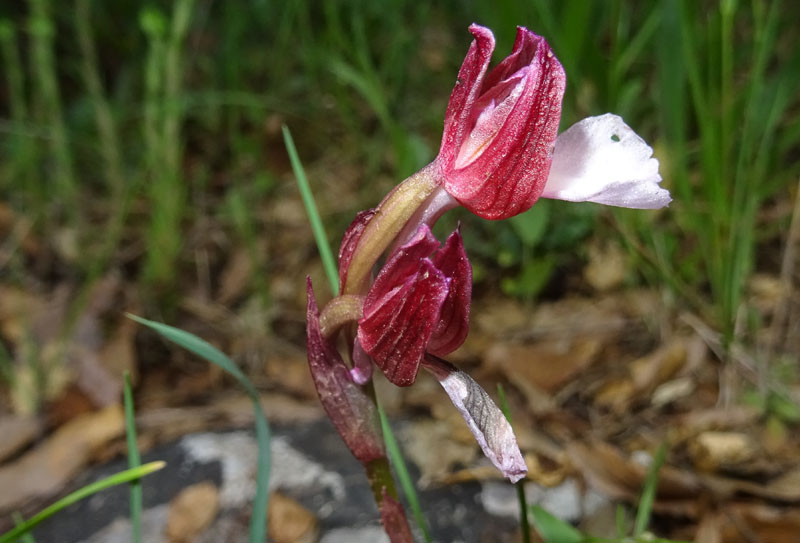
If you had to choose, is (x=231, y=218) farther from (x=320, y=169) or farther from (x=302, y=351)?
(x=302, y=351)

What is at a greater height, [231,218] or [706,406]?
[231,218]

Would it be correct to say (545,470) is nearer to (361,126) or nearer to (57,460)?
(57,460)

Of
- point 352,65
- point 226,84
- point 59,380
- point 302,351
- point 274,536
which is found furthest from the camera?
point 226,84

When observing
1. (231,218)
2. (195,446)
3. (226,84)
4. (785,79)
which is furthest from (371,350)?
(226,84)

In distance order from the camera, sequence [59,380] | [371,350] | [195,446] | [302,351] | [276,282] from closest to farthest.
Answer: [371,350] < [195,446] < [59,380] < [302,351] < [276,282]

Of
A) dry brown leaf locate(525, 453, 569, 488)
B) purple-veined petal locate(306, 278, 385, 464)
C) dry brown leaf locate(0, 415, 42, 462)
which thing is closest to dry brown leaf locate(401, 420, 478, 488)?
dry brown leaf locate(525, 453, 569, 488)

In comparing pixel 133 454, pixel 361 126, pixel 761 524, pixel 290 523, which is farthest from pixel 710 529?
pixel 361 126

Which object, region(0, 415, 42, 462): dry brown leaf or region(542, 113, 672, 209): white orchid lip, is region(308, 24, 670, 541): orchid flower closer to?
region(542, 113, 672, 209): white orchid lip
